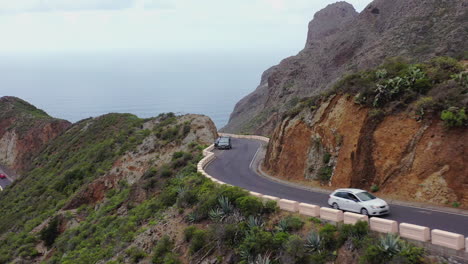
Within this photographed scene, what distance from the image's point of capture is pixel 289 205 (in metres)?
16.2

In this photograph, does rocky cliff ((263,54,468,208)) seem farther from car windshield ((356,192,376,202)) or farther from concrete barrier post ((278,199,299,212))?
concrete barrier post ((278,199,299,212))

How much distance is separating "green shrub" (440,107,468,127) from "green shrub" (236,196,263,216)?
7.80 m

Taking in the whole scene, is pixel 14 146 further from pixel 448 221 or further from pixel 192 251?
pixel 448 221

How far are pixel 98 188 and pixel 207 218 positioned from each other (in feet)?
51.4

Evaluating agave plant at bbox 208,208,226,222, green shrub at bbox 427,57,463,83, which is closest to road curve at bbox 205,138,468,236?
agave plant at bbox 208,208,226,222

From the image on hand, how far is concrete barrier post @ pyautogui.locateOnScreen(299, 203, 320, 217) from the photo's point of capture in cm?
1531

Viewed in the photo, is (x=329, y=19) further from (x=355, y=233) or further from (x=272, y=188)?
(x=355, y=233)

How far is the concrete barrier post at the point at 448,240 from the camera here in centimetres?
1151

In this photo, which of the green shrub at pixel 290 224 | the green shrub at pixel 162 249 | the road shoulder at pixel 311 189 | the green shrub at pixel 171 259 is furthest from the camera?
the green shrub at pixel 162 249

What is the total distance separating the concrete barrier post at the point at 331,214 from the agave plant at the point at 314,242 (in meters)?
1.00

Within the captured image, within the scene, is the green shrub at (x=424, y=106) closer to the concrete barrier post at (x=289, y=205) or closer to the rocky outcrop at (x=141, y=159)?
the concrete barrier post at (x=289, y=205)

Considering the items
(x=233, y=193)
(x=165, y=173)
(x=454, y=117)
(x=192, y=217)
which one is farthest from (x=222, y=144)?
(x=454, y=117)

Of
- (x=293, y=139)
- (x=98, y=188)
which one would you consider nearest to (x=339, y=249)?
(x=293, y=139)

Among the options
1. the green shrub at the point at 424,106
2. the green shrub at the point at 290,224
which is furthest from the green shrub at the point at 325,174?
the green shrub at the point at 290,224
